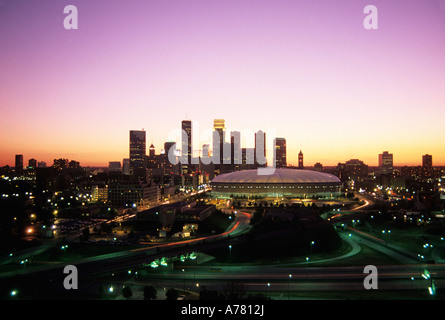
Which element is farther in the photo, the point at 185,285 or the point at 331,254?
the point at 331,254

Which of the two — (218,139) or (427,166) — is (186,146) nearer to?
(218,139)

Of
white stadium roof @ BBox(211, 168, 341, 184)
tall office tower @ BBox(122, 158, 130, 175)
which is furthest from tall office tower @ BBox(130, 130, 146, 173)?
white stadium roof @ BBox(211, 168, 341, 184)

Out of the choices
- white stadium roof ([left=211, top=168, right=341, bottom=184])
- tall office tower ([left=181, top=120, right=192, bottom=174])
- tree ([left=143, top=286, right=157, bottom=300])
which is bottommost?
tree ([left=143, top=286, right=157, bottom=300])

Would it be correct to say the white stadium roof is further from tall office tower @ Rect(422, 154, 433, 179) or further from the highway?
tall office tower @ Rect(422, 154, 433, 179)

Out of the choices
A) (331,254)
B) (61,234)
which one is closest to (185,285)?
(331,254)

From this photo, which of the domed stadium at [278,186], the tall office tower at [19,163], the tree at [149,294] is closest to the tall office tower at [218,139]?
the tall office tower at [19,163]

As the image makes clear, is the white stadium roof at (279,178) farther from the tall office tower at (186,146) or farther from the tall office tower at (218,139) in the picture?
the tall office tower at (218,139)
